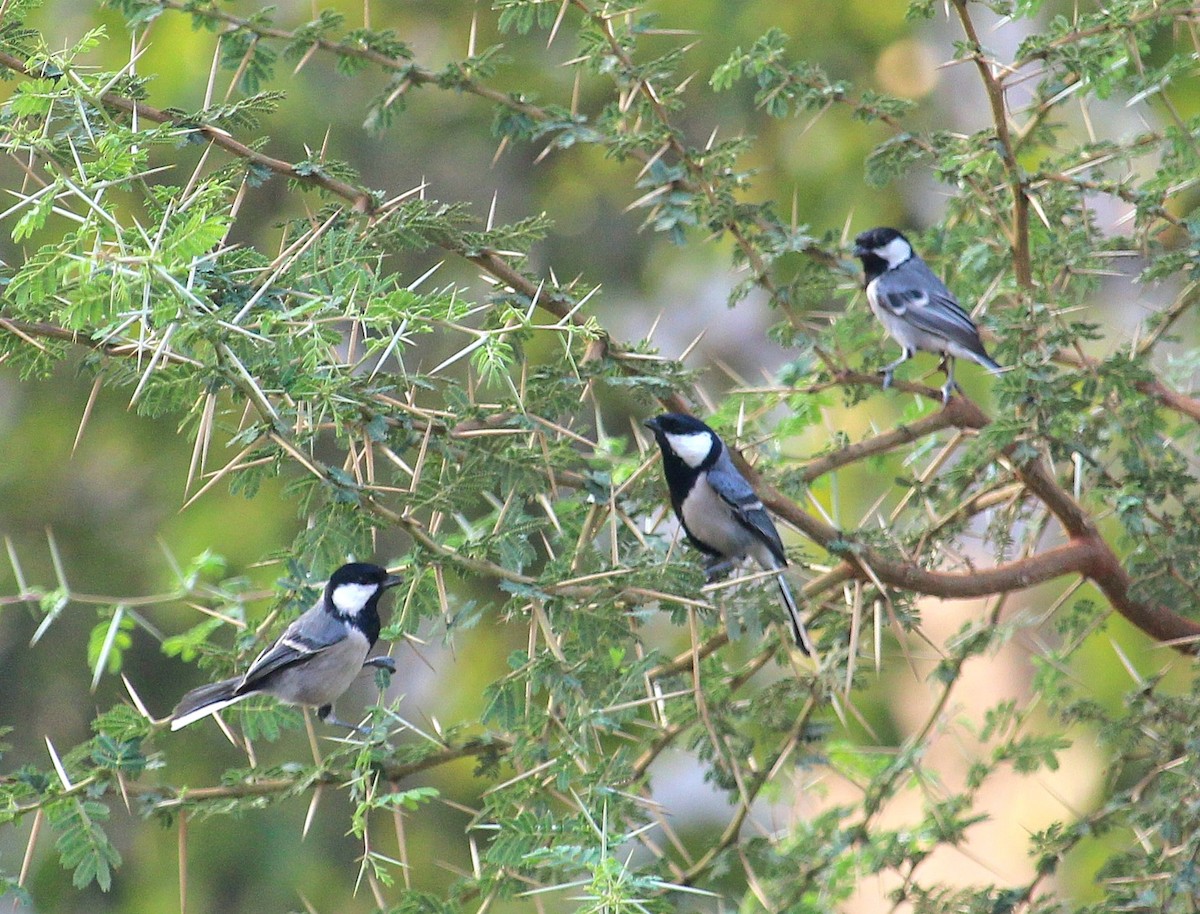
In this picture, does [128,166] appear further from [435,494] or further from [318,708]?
[318,708]

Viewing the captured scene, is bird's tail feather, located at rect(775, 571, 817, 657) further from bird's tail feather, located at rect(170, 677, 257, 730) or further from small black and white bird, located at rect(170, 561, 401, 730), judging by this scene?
bird's tail feather, located at rect(170, 677, 257, 730)

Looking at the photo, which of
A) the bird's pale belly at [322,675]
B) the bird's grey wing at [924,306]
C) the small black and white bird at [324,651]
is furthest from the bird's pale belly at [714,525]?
the bird's pale belly at [322,675]

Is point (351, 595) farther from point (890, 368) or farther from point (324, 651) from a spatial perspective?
point (890, 368)

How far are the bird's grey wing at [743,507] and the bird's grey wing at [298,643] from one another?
1340 millimetres

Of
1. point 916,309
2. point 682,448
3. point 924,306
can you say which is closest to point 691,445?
point 682,448

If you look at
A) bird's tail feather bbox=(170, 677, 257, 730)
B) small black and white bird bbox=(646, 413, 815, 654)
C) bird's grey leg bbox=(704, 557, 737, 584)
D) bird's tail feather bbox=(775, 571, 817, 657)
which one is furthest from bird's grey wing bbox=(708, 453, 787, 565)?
bird's tail feather bbox=(170, 677, 257, 730)

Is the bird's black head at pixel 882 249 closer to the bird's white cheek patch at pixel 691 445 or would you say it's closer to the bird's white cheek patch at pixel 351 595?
the bird's white cheek patch at pixel 691 445

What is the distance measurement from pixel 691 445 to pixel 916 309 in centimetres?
114

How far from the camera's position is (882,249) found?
5.70 m

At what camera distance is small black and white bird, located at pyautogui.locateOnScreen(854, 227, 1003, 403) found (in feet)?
16.8

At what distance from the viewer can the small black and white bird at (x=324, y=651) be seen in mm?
3754

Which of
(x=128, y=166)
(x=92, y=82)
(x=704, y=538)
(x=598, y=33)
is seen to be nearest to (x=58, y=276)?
(x=128, y=166)

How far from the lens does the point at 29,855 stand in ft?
10.2

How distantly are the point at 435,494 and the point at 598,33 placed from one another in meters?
1.57
